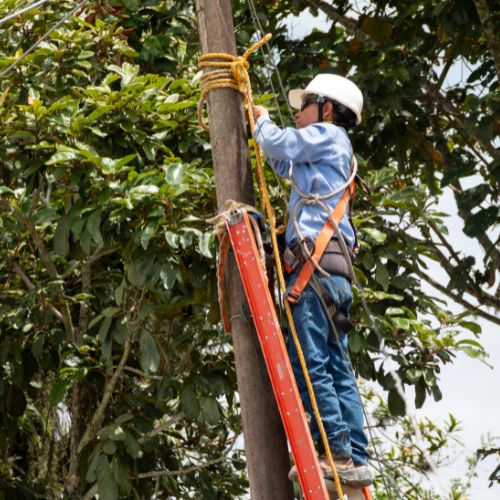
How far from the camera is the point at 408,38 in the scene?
7602 millimetres

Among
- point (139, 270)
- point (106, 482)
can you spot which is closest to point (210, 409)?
point (106, 482)

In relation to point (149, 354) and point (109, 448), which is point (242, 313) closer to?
point (149, 354)

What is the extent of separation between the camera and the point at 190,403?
5.40m

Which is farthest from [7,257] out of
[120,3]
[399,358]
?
[399,358]

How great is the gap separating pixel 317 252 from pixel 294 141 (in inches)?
15.7

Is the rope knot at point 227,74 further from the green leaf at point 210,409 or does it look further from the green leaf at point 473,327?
the green leaf at point 473,327

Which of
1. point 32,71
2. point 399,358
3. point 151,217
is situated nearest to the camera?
point 151,217

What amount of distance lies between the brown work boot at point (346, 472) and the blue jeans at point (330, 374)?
0.09ft

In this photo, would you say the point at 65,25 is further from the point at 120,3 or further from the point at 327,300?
the point at 327,300

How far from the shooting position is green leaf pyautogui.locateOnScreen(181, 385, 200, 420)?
5.38m

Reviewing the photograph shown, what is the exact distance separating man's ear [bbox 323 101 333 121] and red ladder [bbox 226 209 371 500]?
0.58 metres

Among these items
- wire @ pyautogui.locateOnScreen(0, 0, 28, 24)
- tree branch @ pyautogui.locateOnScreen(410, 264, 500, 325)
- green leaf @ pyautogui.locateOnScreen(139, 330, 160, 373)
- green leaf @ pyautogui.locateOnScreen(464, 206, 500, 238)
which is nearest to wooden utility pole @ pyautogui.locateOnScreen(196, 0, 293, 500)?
green leaf @ pyautogui.locateOnScreen(139, 330, 160, 373)

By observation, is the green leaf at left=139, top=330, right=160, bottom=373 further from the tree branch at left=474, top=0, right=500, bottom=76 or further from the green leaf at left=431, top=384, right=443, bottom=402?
the tree branch at left=474, top=0, right=500, bottom=76

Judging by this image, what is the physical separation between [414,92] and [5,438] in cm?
343
